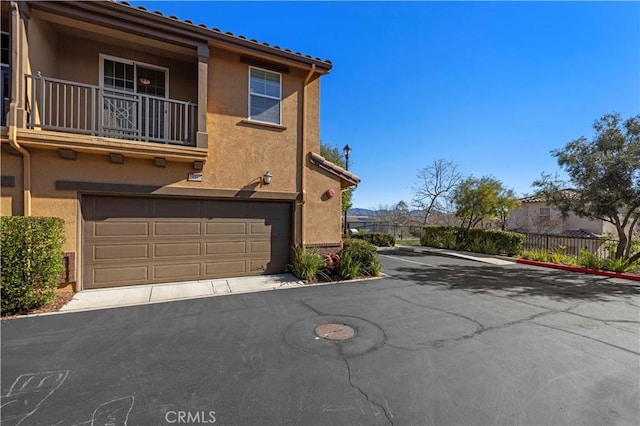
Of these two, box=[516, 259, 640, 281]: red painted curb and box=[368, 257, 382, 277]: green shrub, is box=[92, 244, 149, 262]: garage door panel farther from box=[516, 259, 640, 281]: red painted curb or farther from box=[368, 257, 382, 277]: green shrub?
box=[516, 259, 640, 281]: red painted curb

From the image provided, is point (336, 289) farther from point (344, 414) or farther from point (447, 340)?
point (344, 414)

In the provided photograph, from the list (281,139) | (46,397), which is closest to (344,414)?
(46,397)

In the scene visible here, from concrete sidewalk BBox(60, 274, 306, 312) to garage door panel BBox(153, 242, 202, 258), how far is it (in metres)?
0.75

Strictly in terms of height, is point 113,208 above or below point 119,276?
above

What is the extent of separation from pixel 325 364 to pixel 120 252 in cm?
606

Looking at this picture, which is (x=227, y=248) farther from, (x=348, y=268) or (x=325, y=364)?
(x=325, y=364)

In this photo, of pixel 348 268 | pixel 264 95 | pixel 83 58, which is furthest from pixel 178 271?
pixel 83 58

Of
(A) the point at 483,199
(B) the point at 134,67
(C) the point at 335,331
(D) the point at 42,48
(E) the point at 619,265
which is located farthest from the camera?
(A) the point at 483,199

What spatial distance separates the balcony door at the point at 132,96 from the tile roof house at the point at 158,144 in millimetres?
31

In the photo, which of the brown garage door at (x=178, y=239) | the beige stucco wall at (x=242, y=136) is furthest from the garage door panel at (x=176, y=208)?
the beige stucco wall at (x=242, y=136)

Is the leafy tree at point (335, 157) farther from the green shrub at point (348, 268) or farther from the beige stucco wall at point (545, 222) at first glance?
the beige stucco wall at point (545, 222)

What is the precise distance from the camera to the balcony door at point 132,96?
7391 millimetres

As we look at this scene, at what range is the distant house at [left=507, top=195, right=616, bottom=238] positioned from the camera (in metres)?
21.8

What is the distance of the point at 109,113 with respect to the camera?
7406 mm
